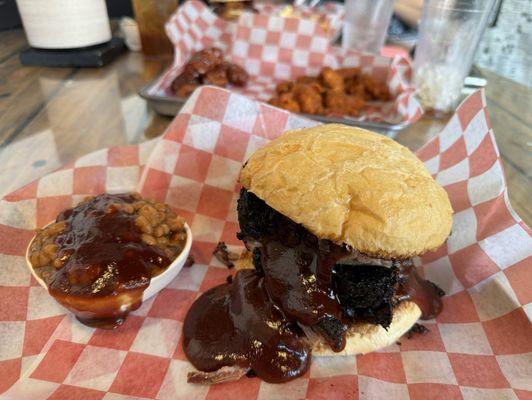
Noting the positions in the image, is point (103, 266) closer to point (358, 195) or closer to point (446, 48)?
point (358, 195)

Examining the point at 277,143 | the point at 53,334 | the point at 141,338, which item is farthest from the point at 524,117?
the point at 53,334

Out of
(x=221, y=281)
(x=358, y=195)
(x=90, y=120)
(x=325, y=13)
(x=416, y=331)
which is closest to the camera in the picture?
(x=358, y=195)

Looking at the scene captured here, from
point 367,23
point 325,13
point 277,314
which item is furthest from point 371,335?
point 325,13

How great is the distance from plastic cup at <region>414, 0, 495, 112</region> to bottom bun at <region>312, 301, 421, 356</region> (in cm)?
186

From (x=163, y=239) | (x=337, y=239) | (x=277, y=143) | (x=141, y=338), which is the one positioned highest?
(x=277, y=143)

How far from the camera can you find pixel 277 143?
143 cm

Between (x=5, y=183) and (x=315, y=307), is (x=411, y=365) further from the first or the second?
(x=5, y=183)

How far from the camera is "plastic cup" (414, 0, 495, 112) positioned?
2557mm

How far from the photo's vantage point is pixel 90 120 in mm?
2656

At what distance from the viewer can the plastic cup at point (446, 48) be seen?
2.56 m

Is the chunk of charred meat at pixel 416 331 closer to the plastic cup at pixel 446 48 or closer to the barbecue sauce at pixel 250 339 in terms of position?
the barbecue sauce at pixel 250 339

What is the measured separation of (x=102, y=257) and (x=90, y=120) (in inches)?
65.9

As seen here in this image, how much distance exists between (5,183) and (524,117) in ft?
10.2

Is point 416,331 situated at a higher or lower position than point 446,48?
lower
